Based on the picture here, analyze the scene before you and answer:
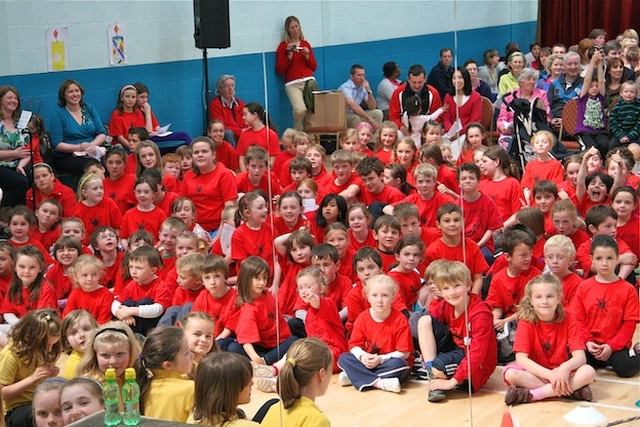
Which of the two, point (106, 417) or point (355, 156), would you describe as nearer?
point (106, 417)

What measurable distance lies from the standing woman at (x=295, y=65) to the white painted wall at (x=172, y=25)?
0.15 metres

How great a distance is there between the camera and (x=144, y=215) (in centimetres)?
561

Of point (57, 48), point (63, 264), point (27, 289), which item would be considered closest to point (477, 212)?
point (63, 264)

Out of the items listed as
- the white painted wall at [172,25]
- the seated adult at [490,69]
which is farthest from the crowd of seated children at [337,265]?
the seated adult at [490,69]

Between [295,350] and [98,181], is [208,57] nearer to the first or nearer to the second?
[98,181]

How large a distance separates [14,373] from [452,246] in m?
1.92

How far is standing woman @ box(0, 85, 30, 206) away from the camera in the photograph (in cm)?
616

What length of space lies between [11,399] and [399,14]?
5.57 meters

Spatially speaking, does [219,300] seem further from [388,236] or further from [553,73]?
[553,73]

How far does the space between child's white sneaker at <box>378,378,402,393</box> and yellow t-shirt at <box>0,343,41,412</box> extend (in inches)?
48.2

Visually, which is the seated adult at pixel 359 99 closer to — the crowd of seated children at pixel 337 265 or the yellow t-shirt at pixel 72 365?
the crowd of seated children at pixel 337 265

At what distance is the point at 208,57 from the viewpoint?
7453mm

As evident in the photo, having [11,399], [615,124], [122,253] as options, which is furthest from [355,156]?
[11,399]

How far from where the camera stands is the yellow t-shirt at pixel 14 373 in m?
3.78
